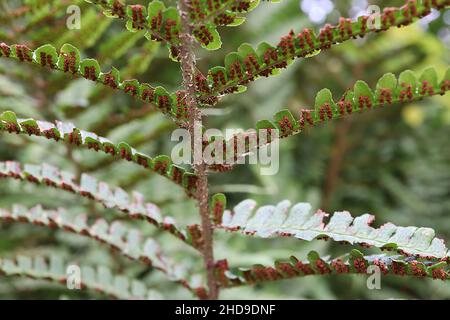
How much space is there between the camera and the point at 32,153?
2.11 metres

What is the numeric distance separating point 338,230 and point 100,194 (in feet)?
1.77

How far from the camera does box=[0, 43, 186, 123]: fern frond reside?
38.4 inches

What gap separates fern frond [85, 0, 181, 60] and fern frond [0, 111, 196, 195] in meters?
0.21

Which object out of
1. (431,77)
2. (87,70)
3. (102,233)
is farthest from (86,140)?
(431,77)

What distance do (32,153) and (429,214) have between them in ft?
5.68

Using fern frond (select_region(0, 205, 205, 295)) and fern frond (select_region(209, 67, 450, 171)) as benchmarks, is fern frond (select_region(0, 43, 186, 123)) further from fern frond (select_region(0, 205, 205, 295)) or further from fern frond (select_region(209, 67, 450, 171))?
fern frond (select_region(0, 205, 205, 295))

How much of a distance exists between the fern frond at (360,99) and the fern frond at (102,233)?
42 cm

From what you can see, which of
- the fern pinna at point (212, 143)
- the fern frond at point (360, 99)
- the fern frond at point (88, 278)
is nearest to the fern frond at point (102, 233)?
the fern pinna at point (212, 143)

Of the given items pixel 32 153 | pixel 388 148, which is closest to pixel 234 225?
pixel 32 153

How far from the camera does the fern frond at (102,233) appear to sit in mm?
1308

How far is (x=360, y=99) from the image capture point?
98 centimetres

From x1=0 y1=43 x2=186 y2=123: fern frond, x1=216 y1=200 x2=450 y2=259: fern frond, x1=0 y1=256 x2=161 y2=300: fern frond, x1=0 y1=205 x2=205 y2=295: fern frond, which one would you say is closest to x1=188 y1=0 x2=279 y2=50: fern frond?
x1=0 y1=43 x2=186 y2=123: fern frond

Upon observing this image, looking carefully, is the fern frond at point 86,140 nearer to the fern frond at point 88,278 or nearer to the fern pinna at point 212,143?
the fern pinna at point 212,143
